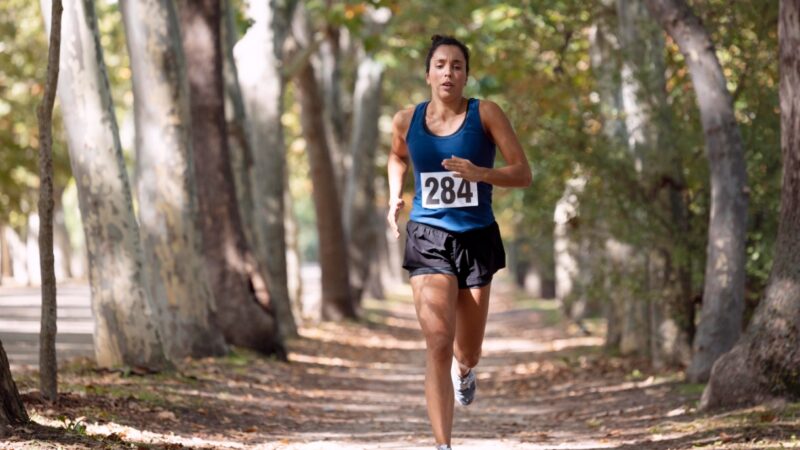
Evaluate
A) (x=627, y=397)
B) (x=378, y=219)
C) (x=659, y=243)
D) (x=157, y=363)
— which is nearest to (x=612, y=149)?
(x=659, y=243)

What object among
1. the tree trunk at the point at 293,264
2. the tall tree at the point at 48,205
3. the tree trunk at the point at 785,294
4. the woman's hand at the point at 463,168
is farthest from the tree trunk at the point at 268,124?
the woman's hand at the point at 463,168

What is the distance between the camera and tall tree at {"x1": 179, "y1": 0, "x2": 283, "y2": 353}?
1719 centimetres

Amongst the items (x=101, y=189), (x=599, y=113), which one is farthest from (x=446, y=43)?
(x=599, y=113)

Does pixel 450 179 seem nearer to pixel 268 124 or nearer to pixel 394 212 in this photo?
pixel 394 212

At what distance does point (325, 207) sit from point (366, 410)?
48.9ft

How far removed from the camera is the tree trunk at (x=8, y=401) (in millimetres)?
7734

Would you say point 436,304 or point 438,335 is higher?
point 436,304

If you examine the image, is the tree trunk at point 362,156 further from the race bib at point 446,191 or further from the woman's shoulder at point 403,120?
the race bib at point 446,191

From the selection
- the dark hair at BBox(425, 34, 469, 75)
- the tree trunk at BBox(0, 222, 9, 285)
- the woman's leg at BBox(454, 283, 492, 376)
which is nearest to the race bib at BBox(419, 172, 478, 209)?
the woman's leg at BBox(454, 283, 492, 376)

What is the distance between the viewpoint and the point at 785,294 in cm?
959

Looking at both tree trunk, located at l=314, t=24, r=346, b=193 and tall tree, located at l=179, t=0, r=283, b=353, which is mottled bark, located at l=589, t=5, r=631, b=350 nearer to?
tall tree, located at l=179, t=0, r=283, b=353

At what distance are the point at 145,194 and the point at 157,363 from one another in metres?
2.64

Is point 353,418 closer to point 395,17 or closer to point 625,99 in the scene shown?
point 625,99

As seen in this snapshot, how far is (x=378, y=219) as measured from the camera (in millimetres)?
48812
